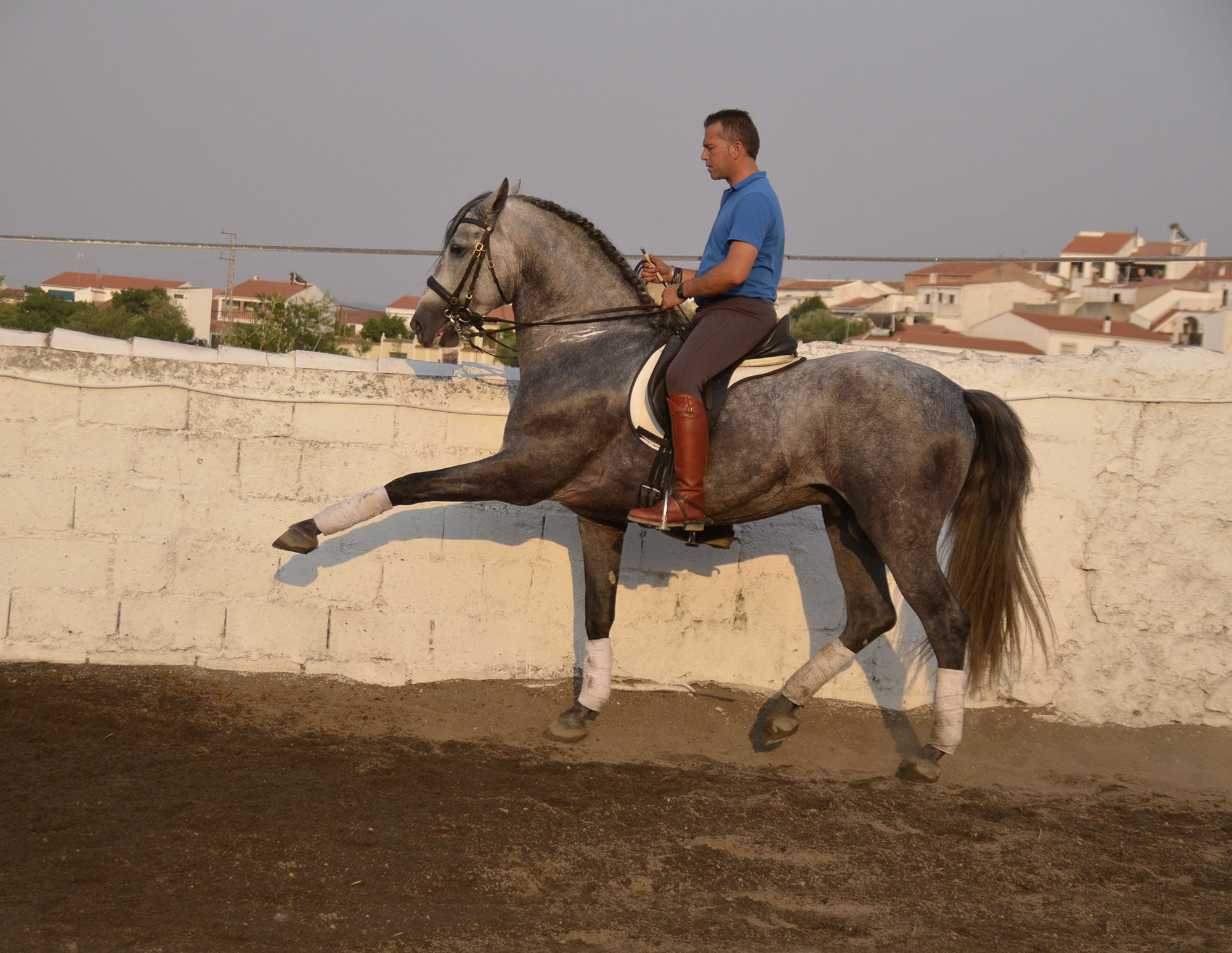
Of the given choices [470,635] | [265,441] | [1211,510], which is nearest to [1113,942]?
[1211,510]

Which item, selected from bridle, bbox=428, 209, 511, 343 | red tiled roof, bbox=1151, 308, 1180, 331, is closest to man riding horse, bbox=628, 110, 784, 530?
bridle, bbox=428, 209, 511, 343

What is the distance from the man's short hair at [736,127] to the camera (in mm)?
4527

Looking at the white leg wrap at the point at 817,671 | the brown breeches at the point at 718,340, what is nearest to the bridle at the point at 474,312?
the brown breeches at the point at 718,340

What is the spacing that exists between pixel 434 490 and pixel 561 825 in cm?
160

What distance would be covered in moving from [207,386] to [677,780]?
343cm

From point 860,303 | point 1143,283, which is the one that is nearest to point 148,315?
point 1143,283

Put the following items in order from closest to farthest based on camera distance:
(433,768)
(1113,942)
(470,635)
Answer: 1. (1113,942)
2. (433,768)
3. (470,635)

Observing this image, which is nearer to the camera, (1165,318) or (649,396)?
(649,396)

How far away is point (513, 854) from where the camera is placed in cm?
356

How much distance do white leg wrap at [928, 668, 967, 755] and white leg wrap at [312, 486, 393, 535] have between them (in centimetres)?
274

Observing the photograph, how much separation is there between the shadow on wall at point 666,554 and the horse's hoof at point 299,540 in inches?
41.5

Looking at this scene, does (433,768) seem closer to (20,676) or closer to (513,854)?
(513,854)

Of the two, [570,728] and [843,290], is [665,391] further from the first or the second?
[843,290]

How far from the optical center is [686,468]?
14.0 ft
